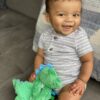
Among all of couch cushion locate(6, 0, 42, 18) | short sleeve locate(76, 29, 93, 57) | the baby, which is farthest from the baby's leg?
couch cushion locate(6, 0, 42, 18)

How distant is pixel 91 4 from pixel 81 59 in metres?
0.21

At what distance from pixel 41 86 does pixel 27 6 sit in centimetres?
74

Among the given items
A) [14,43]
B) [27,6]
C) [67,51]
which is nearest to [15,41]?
[14,43]

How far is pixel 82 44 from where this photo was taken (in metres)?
1.03

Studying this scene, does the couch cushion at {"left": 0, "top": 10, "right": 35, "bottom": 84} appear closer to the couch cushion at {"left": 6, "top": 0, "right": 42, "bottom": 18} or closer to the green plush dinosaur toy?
the couch cushion at {"left": 6, "top": 0, "right": 42, "bottom": 18}

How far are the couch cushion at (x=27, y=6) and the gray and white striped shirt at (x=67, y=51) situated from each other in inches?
20.7

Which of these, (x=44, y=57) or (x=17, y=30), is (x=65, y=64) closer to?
(x=44, y=57)

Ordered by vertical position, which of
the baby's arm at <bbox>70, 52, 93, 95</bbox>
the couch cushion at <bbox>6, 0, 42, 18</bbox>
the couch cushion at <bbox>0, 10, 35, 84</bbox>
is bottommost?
the couch cushion at <bbox>0, 10, 35, 84</bbox>

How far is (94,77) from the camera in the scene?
110 centimetres

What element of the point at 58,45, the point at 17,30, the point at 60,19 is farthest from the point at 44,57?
the point at 17,30

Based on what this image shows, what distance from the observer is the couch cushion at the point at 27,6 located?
5.25 feet

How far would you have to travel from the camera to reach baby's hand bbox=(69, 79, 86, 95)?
3.31ft

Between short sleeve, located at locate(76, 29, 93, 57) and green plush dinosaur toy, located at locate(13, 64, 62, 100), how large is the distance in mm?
124

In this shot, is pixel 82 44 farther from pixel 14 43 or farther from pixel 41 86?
pixel 14 43
